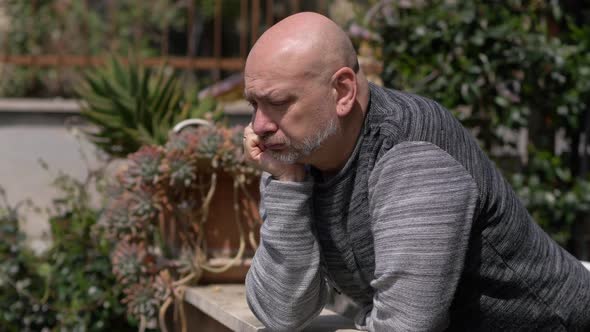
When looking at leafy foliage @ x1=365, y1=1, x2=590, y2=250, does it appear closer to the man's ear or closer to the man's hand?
the man's hand

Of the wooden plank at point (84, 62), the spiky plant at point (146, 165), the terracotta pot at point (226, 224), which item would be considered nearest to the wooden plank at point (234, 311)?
the terracotta pot at point (226, 224)

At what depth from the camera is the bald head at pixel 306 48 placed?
68.3 inches

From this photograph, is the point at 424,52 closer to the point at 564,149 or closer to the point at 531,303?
the point at 564,149

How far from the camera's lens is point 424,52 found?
3869 millimetres

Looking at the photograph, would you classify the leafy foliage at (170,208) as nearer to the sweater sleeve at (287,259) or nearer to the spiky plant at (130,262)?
the spiky plant at (130,262)

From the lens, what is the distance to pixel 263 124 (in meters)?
1.81

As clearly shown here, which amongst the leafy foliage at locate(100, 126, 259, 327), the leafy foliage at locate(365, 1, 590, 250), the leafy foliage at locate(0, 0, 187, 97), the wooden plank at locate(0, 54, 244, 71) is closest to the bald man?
the leafy foliage at locate(100, 126, 259, 327)

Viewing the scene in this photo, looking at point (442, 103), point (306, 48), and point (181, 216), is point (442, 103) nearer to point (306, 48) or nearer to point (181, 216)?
point (181, 216)

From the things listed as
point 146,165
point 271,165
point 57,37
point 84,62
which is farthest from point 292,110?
point 57,37

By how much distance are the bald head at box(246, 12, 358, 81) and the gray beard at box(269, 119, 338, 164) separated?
0.36 ft

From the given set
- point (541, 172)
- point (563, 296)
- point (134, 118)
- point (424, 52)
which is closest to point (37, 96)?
point (134, 118)

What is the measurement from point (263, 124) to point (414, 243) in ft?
1.25

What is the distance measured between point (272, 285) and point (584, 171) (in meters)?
2.51

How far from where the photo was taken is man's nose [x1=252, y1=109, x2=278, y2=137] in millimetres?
1807
